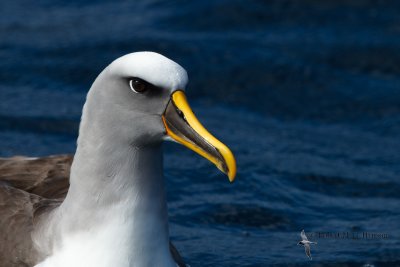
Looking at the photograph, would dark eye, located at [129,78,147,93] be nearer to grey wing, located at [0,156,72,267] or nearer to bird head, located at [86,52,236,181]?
bird head, located at [86,52,236,181]

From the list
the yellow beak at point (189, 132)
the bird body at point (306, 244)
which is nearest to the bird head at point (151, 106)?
the yellow beak at point (189, 132)

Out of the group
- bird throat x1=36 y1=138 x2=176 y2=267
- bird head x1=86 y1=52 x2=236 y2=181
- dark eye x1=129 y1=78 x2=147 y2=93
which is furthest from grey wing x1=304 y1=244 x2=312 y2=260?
dark eye x1=129 y1=78 x2=147 y2=93

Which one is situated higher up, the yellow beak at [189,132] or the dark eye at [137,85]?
the dark eye at [137,85]

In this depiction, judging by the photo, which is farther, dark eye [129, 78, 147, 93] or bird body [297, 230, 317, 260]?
bird body [297, 230, 317, 260]

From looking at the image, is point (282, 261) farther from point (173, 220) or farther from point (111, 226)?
point (111, 226)

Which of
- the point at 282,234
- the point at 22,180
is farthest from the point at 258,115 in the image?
the point at 22,180

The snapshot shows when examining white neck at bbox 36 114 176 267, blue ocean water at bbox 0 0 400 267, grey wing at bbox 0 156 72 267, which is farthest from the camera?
blue ocean water at bbox 0 0 400 267

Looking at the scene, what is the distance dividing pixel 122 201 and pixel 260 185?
322 cm

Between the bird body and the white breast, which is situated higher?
the bird body

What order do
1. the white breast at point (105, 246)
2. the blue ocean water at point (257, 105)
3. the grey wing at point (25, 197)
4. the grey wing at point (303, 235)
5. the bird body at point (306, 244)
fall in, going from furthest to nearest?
the blue ocean water at point (257, 105)
the grey wing at point (303, 235)
the bird body at point (306, 244)
the grey wing at point (25, 197)
the white breast at point (105, 246)

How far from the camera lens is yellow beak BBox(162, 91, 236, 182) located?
5102 mm

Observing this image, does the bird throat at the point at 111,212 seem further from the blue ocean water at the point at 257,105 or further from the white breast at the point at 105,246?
the blue ocean water at the point at 257,105

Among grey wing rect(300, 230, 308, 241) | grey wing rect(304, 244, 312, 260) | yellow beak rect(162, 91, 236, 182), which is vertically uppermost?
yellow beak rect(162, 91, 236, 182)

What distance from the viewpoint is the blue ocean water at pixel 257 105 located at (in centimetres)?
807
